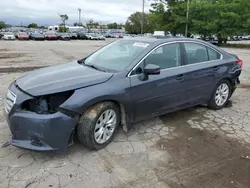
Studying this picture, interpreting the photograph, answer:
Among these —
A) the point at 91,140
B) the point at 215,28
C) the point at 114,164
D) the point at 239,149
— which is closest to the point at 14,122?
the point at 91,140

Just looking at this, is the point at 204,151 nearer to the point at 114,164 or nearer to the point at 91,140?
the point at 114,164

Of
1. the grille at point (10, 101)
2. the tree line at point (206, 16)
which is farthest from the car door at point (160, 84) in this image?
the tree line at point (206, 16)

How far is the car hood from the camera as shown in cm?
298

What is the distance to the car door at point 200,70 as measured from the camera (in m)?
4.29

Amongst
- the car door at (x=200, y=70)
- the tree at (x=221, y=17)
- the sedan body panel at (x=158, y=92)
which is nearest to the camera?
the sedan body panel at (x=158, y=92)

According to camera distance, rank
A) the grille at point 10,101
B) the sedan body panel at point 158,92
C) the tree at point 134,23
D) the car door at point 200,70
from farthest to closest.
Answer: the tree at point 134,23 < the car door at point 200,70 < the sedan body panel at point 158,92 < the grille at point 10,101

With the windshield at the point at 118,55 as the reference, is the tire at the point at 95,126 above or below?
below

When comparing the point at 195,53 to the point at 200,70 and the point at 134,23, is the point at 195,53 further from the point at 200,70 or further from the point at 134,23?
the point at 134,23

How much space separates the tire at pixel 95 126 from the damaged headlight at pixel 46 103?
34cm

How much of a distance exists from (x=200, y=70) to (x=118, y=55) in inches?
60.4

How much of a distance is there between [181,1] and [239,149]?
37.5 metres

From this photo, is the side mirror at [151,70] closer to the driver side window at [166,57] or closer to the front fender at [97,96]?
the driver side window at [166,57]

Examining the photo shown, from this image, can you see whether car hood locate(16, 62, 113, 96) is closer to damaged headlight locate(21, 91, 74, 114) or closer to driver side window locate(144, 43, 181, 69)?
damaged headlight locate(21, 91, 74, 114)

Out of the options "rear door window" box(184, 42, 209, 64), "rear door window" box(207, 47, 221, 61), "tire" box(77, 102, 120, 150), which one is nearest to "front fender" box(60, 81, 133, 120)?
"tire" box(77, 102, 120, 150)
